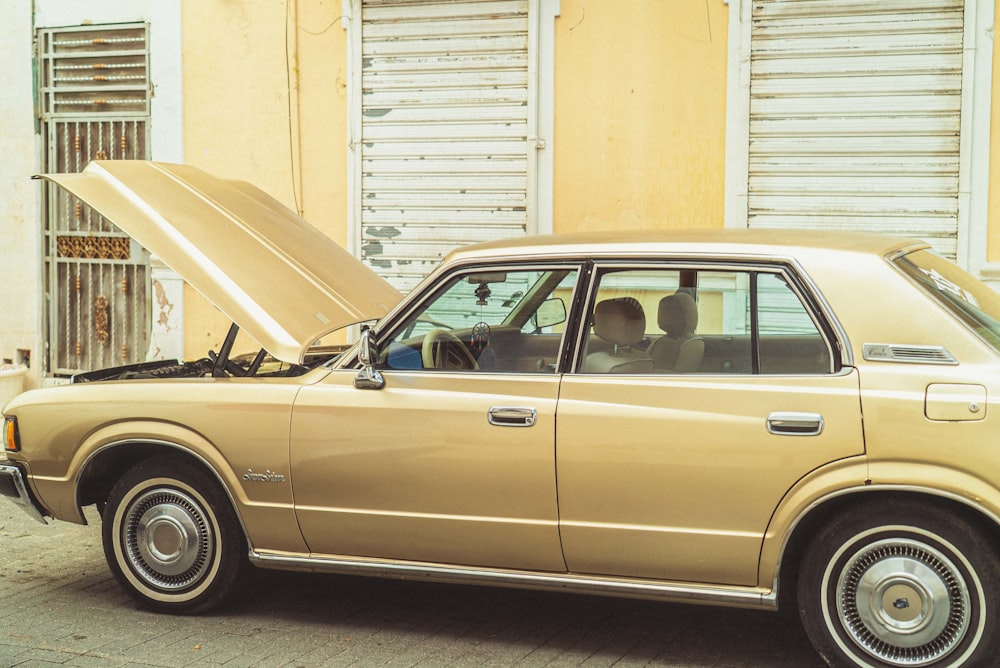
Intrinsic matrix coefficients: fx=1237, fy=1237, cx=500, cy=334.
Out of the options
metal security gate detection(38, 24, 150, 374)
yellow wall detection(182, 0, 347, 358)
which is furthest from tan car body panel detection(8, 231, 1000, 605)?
metal security gate detection(38, 24, 150, 374)

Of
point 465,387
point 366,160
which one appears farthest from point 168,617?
point 366,160

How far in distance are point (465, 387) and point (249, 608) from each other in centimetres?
158

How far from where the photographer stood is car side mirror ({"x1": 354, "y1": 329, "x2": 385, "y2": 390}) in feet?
16.8

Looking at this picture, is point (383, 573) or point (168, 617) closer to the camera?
point (383, 573)

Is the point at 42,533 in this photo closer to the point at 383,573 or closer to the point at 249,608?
the point at 249,608

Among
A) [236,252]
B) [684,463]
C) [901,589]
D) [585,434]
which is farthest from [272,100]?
[901,589]

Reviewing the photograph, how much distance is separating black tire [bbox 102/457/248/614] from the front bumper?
1.31 feet

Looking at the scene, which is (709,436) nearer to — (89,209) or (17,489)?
(17,489)

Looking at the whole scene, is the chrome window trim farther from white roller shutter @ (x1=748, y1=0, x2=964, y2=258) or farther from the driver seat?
white roller shutter @ (x1=748, y1=0, x2=964, y2=258)

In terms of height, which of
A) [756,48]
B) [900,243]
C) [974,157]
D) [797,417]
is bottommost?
[797,417]

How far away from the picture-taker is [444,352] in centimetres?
521

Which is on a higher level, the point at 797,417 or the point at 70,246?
the point at 70,246

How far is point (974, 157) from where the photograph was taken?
930 centimetres

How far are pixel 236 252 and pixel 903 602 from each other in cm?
318
